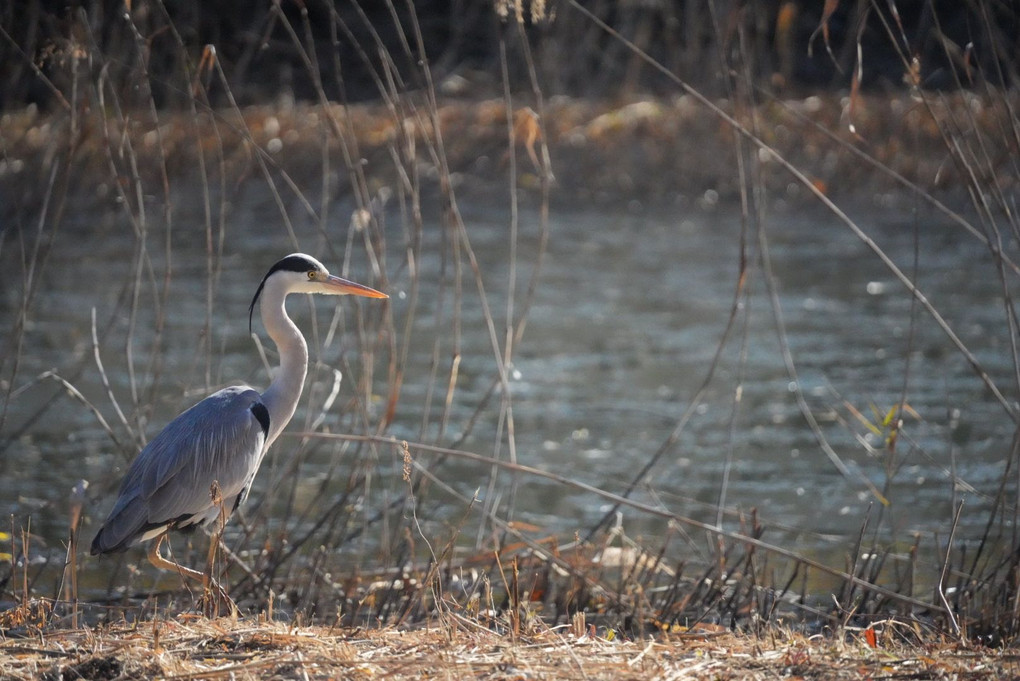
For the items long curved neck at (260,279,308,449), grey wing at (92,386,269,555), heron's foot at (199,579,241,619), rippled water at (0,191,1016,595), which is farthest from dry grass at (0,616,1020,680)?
long curved neck at (260,279,308,449)

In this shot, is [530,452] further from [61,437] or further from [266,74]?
[266,74]

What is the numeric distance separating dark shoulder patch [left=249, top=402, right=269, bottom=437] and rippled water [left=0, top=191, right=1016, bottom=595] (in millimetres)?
303

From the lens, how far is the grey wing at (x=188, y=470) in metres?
3.91

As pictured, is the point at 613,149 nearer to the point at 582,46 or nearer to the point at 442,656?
the point at 582,46

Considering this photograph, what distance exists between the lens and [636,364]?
27.9 ft

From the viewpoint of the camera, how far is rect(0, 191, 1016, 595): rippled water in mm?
5977

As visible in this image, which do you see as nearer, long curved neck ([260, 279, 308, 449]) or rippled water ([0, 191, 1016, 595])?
long curved neck ([260, 279, 308, 449])

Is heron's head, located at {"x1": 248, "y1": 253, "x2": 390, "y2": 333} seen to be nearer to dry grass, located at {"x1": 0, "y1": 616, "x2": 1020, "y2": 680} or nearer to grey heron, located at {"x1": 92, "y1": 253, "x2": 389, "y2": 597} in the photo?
grey heron, located at {"x1": 92, "y1": 253, "x2": 389, "y2": 597}

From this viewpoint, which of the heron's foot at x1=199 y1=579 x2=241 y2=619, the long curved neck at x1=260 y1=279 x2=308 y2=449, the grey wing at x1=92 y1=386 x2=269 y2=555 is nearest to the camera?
the heron's foot at x1=199 y1=579 x2=241 y2=619

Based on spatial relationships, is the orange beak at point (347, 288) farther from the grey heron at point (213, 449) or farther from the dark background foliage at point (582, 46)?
the dark background foliage at point (582, 46)


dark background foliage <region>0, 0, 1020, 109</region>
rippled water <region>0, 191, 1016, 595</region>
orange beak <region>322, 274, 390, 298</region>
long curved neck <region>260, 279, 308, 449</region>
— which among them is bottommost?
rippled water <region>0, 191, 1016, 595</region>

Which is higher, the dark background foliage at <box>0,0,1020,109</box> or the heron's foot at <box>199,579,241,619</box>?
the dark background foliage at <box>0,0,1020,109</box>

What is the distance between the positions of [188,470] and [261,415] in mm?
333

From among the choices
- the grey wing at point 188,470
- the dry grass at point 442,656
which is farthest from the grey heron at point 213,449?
the dry grass at point 442,656
